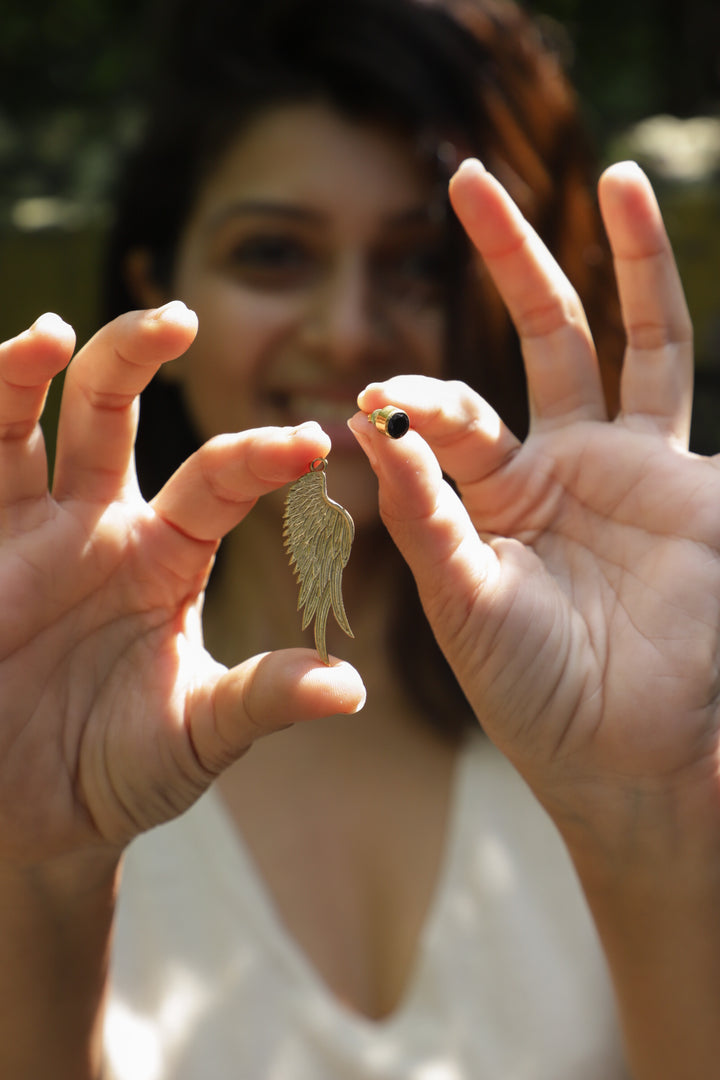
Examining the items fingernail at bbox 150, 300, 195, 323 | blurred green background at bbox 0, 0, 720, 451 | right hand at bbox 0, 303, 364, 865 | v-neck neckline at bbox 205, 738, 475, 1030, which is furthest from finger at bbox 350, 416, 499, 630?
blurred green background at bbox 0, 0, 720, 451

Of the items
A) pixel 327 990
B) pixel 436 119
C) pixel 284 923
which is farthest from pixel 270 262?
pixel 327 990

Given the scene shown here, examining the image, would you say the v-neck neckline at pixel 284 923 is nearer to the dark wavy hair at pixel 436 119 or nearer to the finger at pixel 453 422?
the dark wavy hair at pixel 436 119

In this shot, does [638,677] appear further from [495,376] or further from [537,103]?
[537,103]

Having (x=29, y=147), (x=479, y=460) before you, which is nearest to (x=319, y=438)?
(x=479, y=460)

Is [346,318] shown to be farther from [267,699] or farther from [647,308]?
[267,699]

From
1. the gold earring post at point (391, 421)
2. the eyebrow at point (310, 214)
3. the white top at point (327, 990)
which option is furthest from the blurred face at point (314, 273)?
the gold earring post at point (391, 421)

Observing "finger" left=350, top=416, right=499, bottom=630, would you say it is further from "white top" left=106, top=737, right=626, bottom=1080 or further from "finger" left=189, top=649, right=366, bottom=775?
"white top" left=106, top=737, right=626, bottom=1080

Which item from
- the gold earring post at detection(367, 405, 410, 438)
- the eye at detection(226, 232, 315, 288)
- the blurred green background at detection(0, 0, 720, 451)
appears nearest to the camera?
the gold earring post at detection(367, 405, 410, 438)
